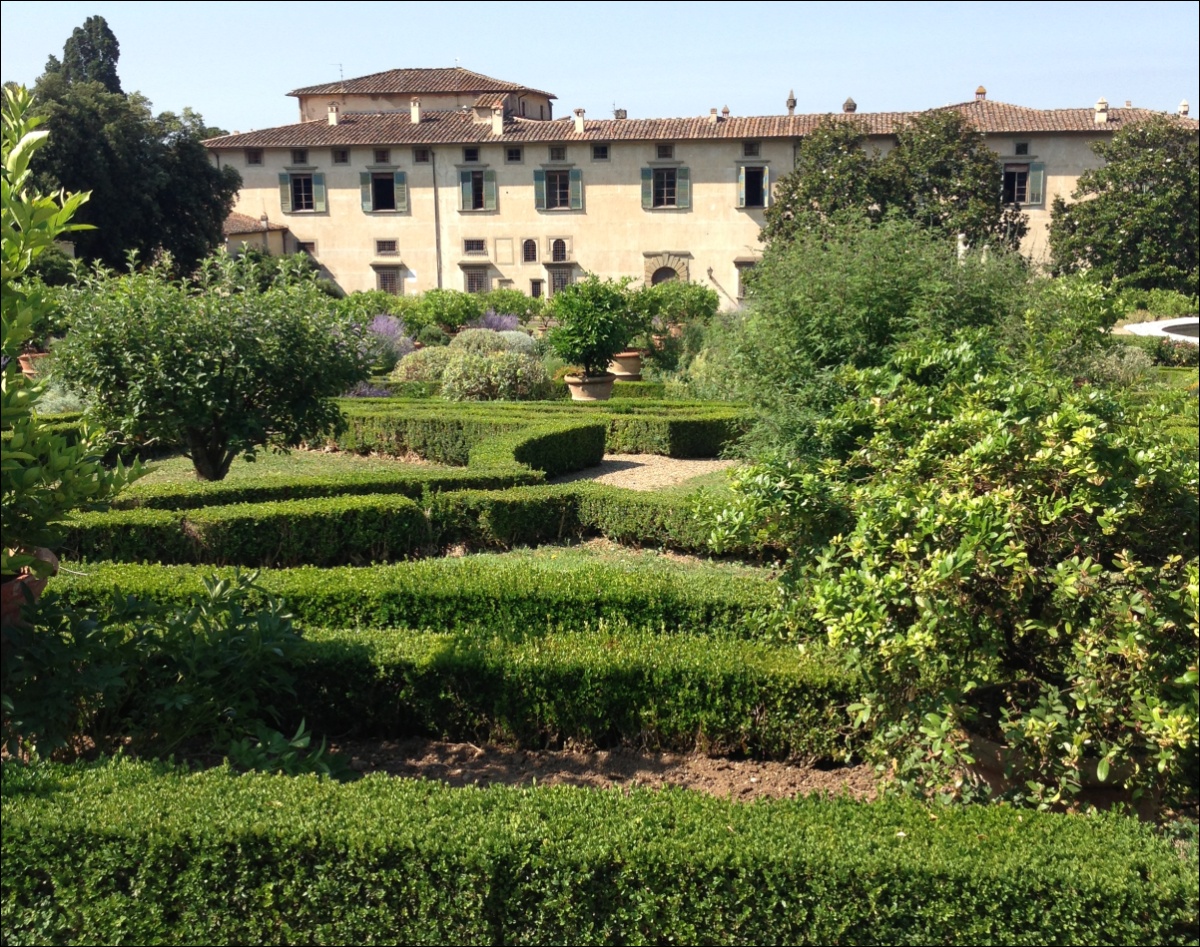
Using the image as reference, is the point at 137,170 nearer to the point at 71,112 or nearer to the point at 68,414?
the point at 71,112

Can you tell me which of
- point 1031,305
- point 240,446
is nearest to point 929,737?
point 240,446

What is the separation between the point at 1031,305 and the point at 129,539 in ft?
27.3

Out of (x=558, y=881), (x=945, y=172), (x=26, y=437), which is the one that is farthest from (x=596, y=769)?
(x=945, y=172)

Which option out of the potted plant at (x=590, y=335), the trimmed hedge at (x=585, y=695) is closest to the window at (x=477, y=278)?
the potted plant at (x=590, y=335)

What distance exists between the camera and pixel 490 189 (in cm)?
3606

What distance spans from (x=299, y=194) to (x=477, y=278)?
6.41 m

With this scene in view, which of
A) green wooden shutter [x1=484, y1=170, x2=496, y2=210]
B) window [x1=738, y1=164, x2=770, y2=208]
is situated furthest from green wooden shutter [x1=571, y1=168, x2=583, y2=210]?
window [x1=738, y1=164, x2=770, y2=208]

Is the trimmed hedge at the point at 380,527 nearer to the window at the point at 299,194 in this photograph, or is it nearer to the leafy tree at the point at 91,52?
the window at the point at 299,194

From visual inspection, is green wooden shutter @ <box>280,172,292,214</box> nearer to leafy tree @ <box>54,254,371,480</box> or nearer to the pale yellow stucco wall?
the pale yellow stucco wall

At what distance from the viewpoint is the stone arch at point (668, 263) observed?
35312mm

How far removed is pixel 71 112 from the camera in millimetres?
29484

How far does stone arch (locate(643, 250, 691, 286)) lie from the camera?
35.3 metres

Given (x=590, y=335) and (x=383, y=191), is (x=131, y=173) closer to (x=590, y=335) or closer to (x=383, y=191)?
(x=383, y=191)

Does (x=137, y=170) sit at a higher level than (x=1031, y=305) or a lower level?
higher
